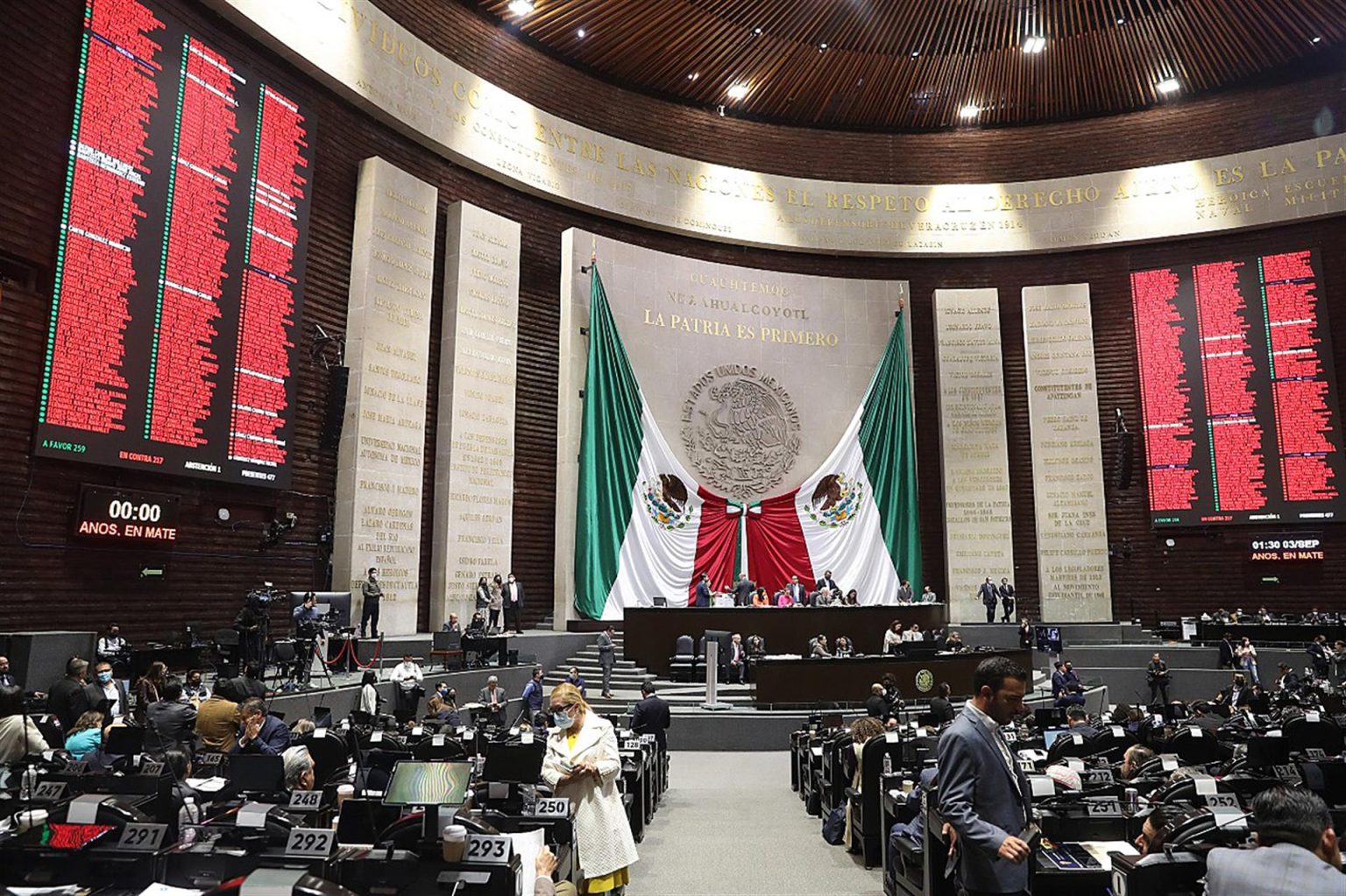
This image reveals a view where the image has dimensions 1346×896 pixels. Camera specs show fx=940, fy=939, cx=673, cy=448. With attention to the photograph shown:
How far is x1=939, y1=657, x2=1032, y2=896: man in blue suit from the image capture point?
2.95 m

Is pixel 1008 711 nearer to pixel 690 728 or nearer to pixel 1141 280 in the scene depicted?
pixel 690 728

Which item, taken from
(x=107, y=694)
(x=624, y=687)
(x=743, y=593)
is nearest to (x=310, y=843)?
(x=107, y=694)

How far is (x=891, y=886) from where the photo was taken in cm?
523

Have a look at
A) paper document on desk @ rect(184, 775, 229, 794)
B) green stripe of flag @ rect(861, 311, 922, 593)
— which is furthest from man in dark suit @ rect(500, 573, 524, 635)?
paper document on desk @ rect(184, 775, 229, 794)

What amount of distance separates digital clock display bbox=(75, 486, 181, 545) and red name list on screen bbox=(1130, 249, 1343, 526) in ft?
55.5

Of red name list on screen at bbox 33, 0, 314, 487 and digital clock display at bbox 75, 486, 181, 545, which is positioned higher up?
red name list on screen at bbox 33, 0, 314, 487

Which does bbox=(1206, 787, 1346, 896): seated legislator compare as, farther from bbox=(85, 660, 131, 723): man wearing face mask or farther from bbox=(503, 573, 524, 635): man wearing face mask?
bbox=(503, 573, 524, 635): man wearing face mask

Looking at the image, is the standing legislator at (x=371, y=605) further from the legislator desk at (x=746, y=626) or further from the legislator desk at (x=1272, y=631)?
the legislator desk at (x=1272, y=631)

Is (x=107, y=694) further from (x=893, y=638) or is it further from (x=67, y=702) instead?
(x=893, y=638)

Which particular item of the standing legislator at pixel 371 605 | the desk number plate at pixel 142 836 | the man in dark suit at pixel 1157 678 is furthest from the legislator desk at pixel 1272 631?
the desk number plate at pixel 142 836

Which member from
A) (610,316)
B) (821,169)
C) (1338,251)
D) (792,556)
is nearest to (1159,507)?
(1338,251)

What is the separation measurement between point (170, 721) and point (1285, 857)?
21.6ft

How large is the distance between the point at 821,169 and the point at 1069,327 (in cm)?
622

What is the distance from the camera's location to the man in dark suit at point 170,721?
6.32m
